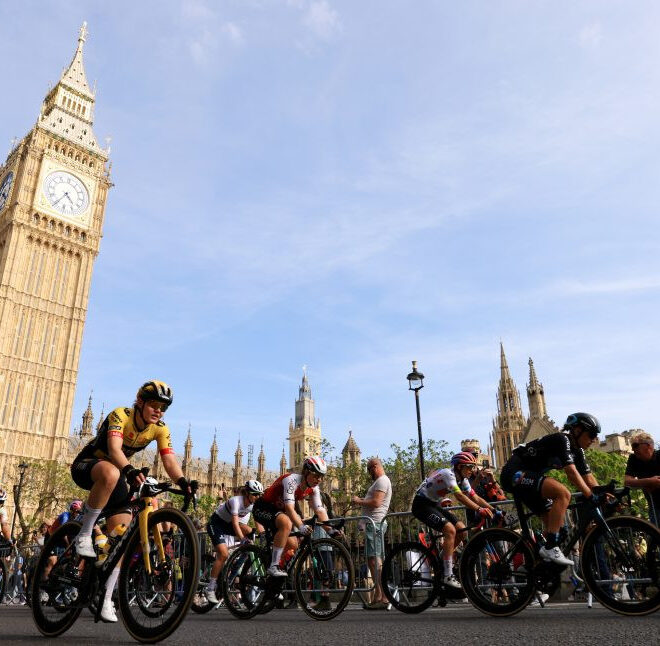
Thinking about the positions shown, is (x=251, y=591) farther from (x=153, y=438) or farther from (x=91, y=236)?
(x=91, y=236)

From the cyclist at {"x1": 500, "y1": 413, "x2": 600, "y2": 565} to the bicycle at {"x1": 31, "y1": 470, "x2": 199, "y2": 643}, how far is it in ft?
10.7

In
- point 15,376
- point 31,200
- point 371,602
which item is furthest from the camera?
point 31,200

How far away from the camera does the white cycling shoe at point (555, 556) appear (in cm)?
545

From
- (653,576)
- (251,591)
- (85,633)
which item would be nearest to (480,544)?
(653,576)

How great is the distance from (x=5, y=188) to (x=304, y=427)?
7507 centimetres

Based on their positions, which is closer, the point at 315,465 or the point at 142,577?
the point at 142,577

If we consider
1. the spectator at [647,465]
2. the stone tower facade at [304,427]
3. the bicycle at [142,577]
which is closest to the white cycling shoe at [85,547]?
the bicycle at [142,577]

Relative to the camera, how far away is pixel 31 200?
62750 mm

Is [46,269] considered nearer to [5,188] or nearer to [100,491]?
[5,188]

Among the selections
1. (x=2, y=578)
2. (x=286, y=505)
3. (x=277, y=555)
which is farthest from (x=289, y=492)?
(x=2, y=578)

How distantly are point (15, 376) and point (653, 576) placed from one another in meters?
62.5

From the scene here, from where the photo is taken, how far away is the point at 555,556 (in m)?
5.46

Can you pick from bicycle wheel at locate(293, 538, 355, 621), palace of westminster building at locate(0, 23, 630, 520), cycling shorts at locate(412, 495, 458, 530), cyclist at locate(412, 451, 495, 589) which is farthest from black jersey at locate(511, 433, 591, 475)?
palace of westminster building at locate(0, 23, 630, 520)

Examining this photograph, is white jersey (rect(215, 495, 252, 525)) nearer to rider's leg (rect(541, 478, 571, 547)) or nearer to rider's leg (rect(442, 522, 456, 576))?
rider's leg (rect(442, 522, 456, 576))
